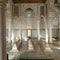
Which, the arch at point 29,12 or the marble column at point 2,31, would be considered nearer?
the marble column at point 2,31

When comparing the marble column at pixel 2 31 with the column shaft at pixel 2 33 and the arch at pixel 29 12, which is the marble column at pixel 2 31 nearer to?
the column shaft at pixel 2 33

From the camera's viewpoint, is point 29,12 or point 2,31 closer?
point 2,31

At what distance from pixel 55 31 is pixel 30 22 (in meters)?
3.71

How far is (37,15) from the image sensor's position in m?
22.1

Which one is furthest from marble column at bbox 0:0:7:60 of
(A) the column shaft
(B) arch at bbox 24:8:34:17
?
(B) arch at bbox 24:8:34:17

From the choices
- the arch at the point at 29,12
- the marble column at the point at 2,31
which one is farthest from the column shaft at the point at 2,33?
the arch at the point at 29,12

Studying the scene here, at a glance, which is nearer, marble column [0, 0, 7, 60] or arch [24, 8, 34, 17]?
marble column [0, 0, 7, 60]

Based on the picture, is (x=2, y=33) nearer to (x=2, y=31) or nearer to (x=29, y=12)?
(x=2, y=31)

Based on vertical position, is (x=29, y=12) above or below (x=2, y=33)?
above

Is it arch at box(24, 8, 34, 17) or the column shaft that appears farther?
arch at box(24, 8, 34, 17)

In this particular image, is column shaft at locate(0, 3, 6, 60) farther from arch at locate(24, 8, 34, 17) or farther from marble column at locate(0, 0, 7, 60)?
arch at locate(24, 8, 34, 17)

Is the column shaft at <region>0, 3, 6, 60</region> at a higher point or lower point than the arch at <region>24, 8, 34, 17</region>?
lower

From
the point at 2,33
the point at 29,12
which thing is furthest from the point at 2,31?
the point at 29,12

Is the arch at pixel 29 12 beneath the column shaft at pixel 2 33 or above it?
above
